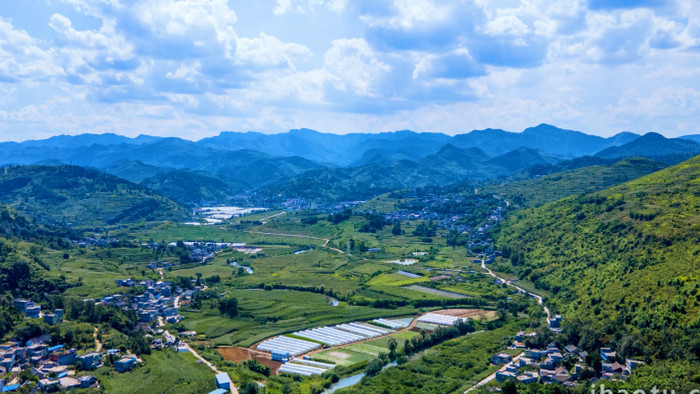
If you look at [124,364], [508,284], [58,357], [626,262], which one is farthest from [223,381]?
[508,284]

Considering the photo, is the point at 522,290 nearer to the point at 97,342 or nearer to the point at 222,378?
the point at 222,378

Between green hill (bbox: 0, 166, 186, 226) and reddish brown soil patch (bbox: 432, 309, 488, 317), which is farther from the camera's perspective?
green hill (bbox: 0, 166, 186, 226)

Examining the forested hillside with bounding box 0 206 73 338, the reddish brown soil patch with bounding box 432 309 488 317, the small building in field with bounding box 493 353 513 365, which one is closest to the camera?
the small building in field with bounding box 493 353 513 365

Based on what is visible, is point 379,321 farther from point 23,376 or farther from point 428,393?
point 23,376

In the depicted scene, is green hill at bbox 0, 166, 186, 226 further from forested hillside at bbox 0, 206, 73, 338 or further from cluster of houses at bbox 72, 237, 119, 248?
forested hillside at bbox 0, 206, 73, 338

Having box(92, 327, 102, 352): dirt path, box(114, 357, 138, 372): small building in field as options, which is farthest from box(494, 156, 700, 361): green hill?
box(92, 327, 102, 352): dirt path

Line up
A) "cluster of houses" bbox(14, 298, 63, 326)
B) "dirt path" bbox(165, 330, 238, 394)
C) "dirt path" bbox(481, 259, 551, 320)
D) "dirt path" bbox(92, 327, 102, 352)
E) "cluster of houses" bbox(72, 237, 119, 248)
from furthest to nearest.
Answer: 1. "cluster of houses" bbox(72, 237, 119, 248)
2. "dirt path" bbox(481, 259, 551, 320)
3. "cluster of houses" bbox(14, 298, 63, 326)
4. "dirt path" bbox(92, 327, 102, 352)
5. "dirt path" bbox(165, 330, 238, 394)
